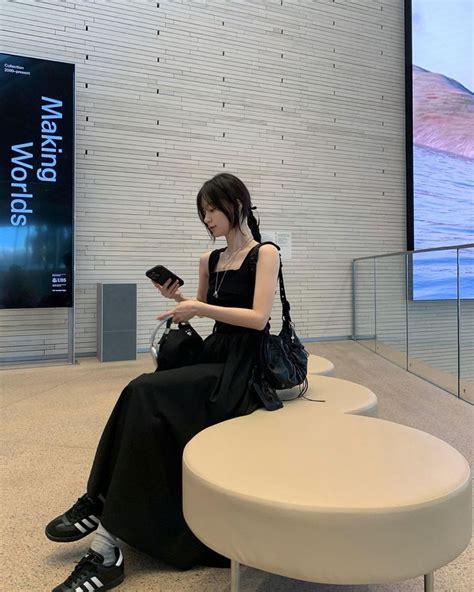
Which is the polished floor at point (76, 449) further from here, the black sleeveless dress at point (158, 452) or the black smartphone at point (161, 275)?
the black smartphone at point (161, 275)

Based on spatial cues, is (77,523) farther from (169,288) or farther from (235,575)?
(169,288)

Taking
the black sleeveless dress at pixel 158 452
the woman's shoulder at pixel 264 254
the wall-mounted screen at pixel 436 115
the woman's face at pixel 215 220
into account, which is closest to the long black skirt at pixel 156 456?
the black sleeveless dress at pixel 158 452

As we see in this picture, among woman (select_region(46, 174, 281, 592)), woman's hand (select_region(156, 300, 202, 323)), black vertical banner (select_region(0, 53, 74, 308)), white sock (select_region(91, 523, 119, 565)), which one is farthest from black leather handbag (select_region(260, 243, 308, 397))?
black vertical banner (select_region(0, 53, 74, 308))

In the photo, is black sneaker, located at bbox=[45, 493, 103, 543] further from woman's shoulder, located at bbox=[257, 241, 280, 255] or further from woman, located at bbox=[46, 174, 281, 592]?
woman's shoulder, located at bbox=[257, 241, 280, 255]

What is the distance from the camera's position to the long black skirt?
4.84 feet

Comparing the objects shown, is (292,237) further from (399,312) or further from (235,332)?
(235,332)

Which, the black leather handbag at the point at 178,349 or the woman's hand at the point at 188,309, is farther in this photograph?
the black leather handbag at the point at 178,349

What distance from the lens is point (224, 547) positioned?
1.15m

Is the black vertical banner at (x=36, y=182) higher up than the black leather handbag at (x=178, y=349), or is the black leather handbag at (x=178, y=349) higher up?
the black vertical banner at (x=36, y=182)

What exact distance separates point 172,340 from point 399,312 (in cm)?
454

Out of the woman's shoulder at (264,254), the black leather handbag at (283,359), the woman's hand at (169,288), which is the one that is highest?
the woman's shoulder at (264,254)

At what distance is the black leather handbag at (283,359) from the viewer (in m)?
1.72

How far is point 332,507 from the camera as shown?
1.01 meters

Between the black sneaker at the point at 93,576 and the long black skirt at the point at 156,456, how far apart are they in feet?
0.31
